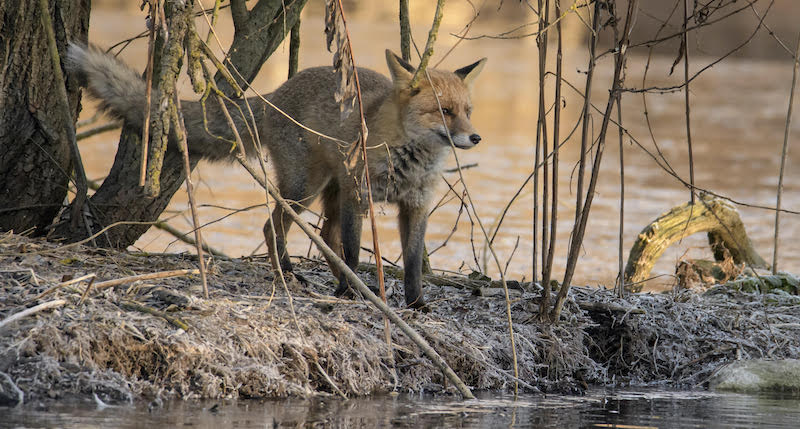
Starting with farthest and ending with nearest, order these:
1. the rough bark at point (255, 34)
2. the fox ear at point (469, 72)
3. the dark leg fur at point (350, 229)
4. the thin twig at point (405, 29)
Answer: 1. the rough bark at point (255, 34)
2. the thin twig at point (405, 29)
3. the fox ear at point (469, 72)
4. the dark leg fur at point (350, 229)

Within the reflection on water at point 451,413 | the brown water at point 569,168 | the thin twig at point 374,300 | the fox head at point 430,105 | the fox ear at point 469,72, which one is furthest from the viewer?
the brown water at point 569,168

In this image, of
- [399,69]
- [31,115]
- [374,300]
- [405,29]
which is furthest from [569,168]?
[374,300]

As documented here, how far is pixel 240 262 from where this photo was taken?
20.4 ft

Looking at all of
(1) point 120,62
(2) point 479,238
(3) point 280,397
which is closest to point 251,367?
(3) point 280,397

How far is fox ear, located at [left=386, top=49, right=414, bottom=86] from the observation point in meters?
5.95

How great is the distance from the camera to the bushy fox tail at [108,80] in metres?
6.08

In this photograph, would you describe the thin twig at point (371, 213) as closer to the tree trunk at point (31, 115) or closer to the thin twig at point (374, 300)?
the thin twig at point (374, 300)

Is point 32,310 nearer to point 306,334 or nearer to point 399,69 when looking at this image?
point 306,334

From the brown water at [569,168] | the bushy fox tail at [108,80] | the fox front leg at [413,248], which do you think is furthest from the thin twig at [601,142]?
the bushy fox tail at [108,80]

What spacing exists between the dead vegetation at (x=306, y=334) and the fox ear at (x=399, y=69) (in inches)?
51.4

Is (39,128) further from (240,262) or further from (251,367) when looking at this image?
(251,367)

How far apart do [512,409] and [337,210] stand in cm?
235

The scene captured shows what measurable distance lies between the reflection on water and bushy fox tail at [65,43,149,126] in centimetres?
246

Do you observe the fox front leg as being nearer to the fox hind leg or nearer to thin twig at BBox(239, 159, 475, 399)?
the fox hind leg
